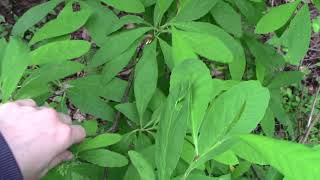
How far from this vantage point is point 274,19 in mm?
1261

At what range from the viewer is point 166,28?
1.24 meters

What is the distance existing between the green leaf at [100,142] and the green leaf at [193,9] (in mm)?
382

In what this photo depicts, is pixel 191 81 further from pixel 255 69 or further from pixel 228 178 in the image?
pixel 255 69

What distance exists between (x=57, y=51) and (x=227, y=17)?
0.51 m

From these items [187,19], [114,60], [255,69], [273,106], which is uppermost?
[187,19]

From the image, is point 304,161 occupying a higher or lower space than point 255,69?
higher

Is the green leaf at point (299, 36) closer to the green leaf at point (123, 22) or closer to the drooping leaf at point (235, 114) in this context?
the green leaf at point (123, 22)

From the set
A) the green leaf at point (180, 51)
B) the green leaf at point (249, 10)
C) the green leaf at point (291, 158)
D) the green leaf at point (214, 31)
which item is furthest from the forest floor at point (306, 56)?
the green leaf at point (291, 158)

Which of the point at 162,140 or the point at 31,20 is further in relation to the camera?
the point at 31,20

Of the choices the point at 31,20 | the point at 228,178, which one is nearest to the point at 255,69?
the point at 31,20

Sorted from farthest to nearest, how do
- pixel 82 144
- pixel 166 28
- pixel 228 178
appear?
pixel 166 28 → pixel 82 144 → pixel 228 178

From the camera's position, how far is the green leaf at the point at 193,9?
123cm

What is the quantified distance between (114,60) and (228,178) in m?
0.58

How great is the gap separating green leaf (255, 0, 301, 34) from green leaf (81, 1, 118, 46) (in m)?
0.40
